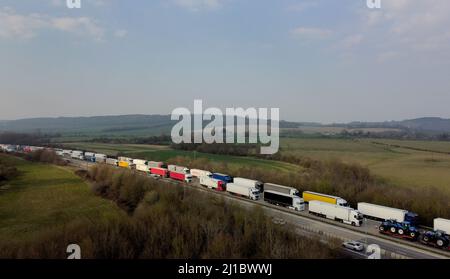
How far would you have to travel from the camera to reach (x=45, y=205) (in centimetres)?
4441

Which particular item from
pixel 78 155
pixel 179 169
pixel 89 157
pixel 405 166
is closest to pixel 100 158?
pixel 89 157

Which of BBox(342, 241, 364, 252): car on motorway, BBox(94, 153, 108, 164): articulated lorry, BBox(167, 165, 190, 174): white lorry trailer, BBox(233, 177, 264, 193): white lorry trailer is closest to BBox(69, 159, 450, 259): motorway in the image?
BBox(342, 241, 364, 252): car on motorway

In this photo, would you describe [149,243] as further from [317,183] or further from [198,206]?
[317,183]

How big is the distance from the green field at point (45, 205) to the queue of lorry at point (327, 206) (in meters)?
16.3

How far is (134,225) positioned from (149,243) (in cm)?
285

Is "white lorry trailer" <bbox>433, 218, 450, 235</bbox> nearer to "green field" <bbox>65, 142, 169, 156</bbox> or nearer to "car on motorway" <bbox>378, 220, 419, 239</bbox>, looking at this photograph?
"car on motorway" <bbox>378, 220, 419, 239</bbox>

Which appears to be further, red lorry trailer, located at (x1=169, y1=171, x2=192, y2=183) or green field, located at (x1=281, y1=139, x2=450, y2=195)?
red lorry trailer, located at (x1=169, y1=171, x2=192, y2=183)

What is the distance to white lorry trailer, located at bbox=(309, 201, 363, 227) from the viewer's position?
32.2 m

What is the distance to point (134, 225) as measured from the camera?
24.2 metres

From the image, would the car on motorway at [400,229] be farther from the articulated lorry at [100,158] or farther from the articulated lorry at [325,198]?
the articulated lorry at [100,158]

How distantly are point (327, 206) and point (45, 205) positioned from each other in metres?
40.2

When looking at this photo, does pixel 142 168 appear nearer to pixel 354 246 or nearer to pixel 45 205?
pixel 45 205

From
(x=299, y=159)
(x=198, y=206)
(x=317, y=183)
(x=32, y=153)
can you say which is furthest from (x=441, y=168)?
(x=32, y=153)

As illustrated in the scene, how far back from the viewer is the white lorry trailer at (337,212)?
32.2m
